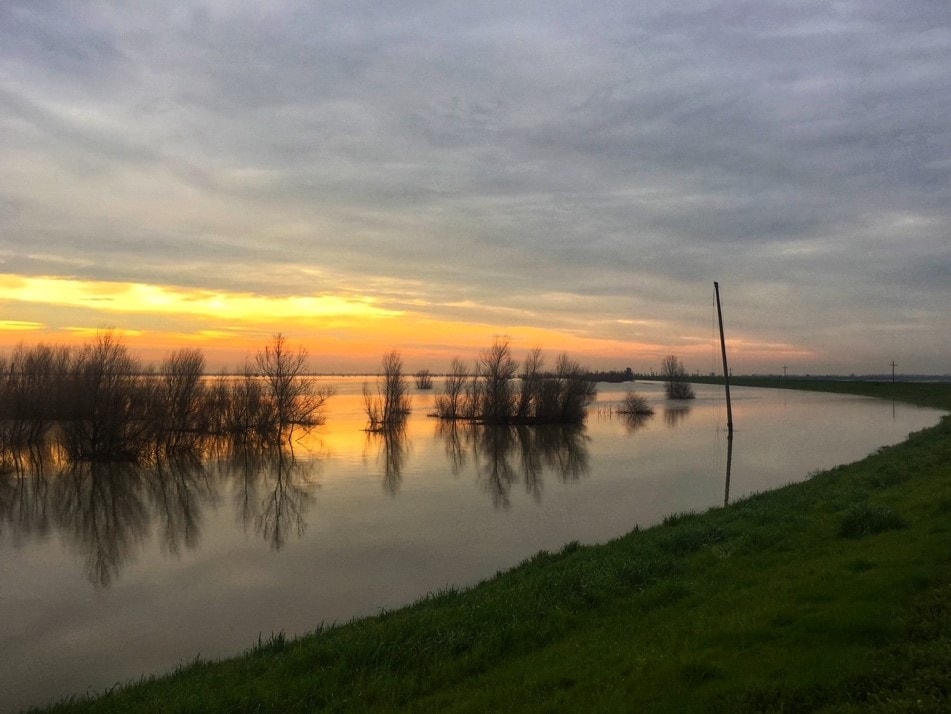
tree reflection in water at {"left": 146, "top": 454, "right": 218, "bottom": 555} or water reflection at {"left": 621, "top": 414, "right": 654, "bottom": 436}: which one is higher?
water reflection at {"left": 621, "top": 414, "right": 654, "bottom": 436}

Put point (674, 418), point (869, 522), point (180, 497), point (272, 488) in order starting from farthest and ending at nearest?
point (674, 418) → point (272, 488) → point (180, 497) → point (869, 522)

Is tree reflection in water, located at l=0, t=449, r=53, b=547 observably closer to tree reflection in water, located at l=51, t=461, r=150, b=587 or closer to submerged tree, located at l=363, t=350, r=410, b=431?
tree reflection in water, located at l=51, t=461, r=150, b=587

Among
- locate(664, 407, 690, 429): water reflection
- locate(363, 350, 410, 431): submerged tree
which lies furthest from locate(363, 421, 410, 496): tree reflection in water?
locate(664, 407, 690, 429): water reflection

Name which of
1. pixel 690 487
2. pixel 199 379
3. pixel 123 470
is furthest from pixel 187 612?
pixel 199 379

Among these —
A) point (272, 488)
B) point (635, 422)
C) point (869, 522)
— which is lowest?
point (272, 488)

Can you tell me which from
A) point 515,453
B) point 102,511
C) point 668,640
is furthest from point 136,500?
point 668,640

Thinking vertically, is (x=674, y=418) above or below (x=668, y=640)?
below

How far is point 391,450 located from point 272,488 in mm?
10819

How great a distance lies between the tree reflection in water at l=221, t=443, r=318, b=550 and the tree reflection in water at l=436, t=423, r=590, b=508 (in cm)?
567

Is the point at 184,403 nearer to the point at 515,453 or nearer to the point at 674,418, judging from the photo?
the point at 515,453

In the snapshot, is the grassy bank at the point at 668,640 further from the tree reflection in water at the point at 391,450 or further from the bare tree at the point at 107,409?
the bare tree at the point at 107,409

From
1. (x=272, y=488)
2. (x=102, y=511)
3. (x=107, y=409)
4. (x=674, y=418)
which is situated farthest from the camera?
(x=674, y=418)

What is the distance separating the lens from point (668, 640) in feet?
19.5

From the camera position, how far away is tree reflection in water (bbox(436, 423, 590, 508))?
2312 centimetres
